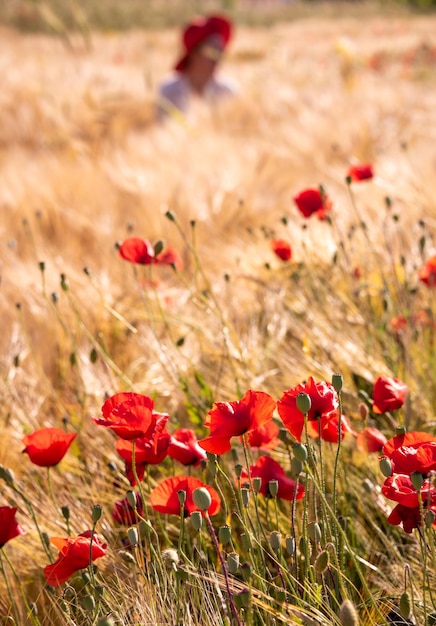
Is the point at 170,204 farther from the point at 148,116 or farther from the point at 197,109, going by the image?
the point at 148,116

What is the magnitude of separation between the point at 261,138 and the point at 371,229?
5.21 feet

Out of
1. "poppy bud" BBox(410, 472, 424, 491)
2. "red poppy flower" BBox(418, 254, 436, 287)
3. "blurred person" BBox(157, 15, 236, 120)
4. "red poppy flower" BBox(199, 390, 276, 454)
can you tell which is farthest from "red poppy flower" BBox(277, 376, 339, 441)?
"blurred person" BBox(157, 15, 236, 120)

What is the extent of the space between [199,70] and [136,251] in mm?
3296

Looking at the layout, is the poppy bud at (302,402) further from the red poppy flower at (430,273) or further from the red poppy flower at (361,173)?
the red poppy flower at (361,173)

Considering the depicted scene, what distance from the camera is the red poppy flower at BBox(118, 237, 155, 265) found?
1033 millimetres

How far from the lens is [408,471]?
2.25 feet

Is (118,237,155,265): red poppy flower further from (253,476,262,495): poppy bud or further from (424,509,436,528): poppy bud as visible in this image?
(424,509,436,528): poppy bud

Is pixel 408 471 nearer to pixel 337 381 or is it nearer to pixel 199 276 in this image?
pixel 337 381

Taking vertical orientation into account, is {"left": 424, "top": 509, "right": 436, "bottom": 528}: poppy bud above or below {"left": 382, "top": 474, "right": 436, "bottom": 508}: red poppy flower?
below

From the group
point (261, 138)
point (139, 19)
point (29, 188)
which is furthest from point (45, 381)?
point (139, 19)

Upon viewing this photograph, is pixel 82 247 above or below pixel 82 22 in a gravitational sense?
below

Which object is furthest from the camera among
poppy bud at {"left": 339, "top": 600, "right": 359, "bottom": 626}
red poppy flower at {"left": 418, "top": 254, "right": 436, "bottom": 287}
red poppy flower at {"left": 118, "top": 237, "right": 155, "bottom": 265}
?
red poppy flower at {"left": 418, "top": 254, "right": 436, "bottom": 287}

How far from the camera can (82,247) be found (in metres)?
2.05

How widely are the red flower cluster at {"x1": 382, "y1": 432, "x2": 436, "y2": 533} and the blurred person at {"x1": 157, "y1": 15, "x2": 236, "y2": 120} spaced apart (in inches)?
136
